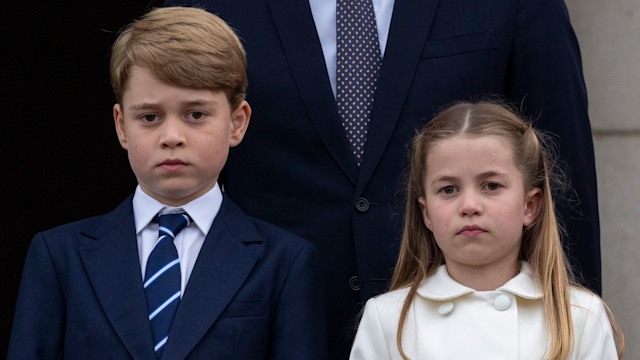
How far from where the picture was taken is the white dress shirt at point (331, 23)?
3545 mm

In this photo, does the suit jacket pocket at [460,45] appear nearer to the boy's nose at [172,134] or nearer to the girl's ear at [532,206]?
the girl's ear at [532,206]

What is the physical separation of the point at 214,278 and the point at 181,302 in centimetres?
9

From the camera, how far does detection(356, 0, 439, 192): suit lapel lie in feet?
11.3

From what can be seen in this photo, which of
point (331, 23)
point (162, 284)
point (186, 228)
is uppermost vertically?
point (331, 23)

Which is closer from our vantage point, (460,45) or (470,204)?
(470,204)

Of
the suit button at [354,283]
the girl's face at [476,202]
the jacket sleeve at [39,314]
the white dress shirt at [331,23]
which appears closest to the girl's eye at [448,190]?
the girl's face at [476,202]

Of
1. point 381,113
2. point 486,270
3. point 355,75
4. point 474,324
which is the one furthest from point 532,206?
point 355,75

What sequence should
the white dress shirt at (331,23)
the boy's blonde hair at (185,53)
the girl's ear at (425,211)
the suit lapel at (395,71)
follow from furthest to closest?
the white dress shirt at (331,23), the suit lapel at (395,71), the girl's ear at (425,211), the boy's blonde hair at (185,53)

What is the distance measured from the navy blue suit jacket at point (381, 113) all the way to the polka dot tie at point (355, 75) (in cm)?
3

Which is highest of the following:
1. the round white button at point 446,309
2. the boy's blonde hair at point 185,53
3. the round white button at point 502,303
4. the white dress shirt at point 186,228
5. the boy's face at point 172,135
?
the boy's blonde hair at point 185,53

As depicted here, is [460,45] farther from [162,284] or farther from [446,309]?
[162,284]

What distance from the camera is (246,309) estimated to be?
10.1ft

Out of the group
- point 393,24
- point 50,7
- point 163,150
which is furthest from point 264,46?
point 50,7

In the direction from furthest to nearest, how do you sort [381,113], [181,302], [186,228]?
[381,113]
[186,228]
[181,302]
